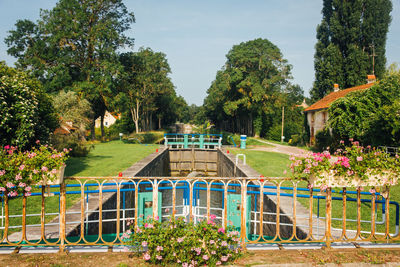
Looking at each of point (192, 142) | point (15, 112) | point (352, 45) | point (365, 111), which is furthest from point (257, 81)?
point (15, 112)

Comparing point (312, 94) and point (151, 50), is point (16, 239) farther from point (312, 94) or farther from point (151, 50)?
point (151, 50)

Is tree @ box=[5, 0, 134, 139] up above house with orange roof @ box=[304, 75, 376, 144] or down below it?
above

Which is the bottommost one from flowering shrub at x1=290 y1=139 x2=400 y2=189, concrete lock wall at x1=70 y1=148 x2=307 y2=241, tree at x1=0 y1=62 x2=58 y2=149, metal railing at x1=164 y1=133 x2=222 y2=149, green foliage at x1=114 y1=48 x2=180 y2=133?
concrete lock wall at x1=70 y1=148 x2=307 y2=241

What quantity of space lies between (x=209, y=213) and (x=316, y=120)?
89.1 feet

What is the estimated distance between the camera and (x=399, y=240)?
518 centimetres

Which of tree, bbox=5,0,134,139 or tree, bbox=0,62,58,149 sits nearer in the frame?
tree, bbox=0,62,58,149

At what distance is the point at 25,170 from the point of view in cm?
428

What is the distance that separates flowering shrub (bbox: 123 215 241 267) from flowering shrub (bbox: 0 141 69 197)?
1.52 m

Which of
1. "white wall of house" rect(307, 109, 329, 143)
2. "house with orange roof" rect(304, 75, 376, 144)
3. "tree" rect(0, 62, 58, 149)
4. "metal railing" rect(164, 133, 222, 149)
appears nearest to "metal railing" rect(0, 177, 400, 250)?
"tree" rect(0, 62, 58, 149)

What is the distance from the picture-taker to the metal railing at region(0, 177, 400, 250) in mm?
4668

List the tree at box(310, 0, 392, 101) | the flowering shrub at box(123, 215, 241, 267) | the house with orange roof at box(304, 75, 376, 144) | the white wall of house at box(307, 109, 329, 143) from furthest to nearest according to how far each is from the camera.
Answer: the tree at box(310, 0, 392, 101) → the house with orange roof at box(304, 75, 376, 144) → the white wall of house at box(307, 109, 329, 143) → the flowering shrub at box(123, 215, 241, 267)

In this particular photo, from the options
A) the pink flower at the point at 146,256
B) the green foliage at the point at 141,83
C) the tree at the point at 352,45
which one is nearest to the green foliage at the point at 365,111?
the pink flower at the point at 146,256

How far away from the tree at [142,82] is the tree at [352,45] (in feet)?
73.6

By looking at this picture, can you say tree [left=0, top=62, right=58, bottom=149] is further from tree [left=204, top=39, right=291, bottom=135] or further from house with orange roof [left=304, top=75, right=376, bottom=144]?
tree [left=204, top=39, right=291, bottom=135]
